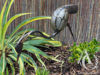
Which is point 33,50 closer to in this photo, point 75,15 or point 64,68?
point 64,68

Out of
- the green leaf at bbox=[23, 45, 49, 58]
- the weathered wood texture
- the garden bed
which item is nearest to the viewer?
the garden bed

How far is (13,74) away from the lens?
2.08m

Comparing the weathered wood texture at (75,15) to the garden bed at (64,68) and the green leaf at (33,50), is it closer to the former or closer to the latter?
the garden bed at (64,68)

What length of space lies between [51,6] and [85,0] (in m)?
0.60

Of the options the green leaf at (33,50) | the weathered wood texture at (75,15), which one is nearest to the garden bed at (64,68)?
the green leaf at (33,50)

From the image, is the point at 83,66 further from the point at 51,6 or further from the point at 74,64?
the point at 51,6

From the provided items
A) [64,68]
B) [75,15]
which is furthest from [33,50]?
[75,15]

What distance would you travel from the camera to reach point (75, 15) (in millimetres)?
2883

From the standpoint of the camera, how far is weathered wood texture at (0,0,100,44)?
9.25 ft

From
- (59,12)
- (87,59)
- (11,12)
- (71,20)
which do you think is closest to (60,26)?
(59,12)

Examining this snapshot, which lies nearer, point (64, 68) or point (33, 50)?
point (64, 68)

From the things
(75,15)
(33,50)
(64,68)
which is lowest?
(64,68)

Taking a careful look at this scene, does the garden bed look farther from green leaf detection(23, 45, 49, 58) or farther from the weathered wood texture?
the weathered wood texture

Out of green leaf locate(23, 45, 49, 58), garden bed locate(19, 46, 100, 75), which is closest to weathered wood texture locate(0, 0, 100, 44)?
garden bed locate(19, 46, 100, 75)
